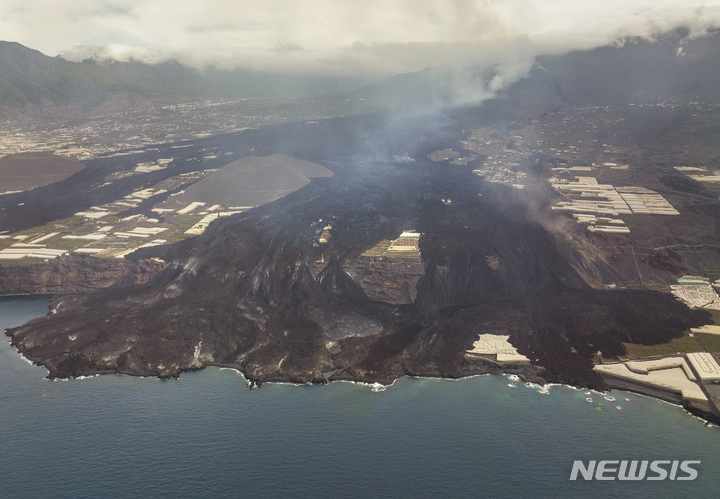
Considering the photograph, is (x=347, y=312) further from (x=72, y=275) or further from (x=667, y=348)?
(x=72, y=275)

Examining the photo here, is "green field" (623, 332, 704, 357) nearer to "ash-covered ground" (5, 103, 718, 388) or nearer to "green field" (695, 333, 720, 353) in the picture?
"green field" (695, 333, 720, 353)

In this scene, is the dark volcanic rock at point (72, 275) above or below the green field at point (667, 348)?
below

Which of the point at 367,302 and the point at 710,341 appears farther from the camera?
the point at 367,302

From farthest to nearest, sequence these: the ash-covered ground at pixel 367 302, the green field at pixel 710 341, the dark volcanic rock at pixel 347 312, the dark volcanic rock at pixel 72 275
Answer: the dark volcanic rock at pixel 72 275 → the ash-covered ground at pixel 367 302 → the dark volcanic rock at pixel 347 312 → the green field at pixel 710 341

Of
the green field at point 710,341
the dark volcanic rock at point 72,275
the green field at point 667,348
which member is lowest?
the dark volcanic rock at point 72,275

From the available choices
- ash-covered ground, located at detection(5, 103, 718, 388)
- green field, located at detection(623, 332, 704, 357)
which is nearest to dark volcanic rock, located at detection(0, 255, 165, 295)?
ash-covered ground, located at detection(5, 103, 718, 388)

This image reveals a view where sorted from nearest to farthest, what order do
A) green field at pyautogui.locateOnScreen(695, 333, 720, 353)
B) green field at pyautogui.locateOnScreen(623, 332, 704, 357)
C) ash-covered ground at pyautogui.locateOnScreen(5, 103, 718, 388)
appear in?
1. green field at pyautogui.locateOnScreen(695, 333, 720, 353)
2. green field at pyautogui.locateOnScreen(623, 332, 704, 357)
3. ash-covered ground at pyautogui.locateOnScreen(5, 103, 718, 388)

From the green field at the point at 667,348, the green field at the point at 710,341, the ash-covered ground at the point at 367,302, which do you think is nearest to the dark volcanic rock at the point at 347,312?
the ash-covered ground at the point at 367,302

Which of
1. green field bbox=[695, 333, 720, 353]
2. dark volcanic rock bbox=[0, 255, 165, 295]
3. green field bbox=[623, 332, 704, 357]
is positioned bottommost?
dark volcanic rock bbox=[0, 255, 165, 295]

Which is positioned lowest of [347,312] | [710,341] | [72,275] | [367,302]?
[72,275]

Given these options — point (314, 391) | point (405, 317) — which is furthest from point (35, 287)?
point (405, 317)

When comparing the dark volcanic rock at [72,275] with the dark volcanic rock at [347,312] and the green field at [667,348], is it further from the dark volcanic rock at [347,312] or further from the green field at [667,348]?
the green field at [667,348]

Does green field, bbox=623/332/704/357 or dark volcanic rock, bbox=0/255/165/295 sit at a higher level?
green field, bbox=623/332/704/357

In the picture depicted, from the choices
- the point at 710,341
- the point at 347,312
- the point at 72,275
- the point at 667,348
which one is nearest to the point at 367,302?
the point at 347,312
